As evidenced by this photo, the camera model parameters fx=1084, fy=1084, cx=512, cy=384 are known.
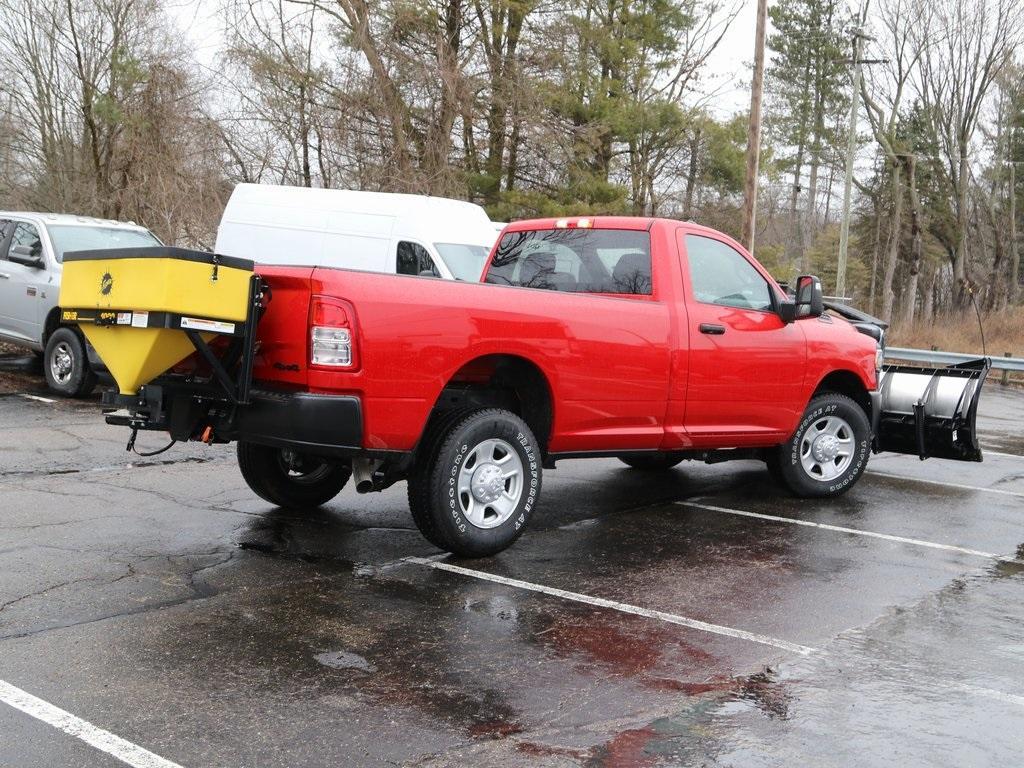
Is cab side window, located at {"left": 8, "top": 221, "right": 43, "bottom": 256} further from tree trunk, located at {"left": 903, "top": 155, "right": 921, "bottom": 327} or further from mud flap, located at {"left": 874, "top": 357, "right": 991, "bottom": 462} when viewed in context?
tree trunk, located at {"left": 903, "top": 155, "right": 921, "bottom": 327}

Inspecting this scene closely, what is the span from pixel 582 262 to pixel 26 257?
8.27 m

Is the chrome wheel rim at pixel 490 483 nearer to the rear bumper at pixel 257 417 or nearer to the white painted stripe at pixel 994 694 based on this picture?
the rear bumper at pixel 257 417

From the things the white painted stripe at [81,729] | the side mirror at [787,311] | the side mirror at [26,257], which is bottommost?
the white painted stripe at [81,729]

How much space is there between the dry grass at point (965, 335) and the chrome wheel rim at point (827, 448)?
24483mm

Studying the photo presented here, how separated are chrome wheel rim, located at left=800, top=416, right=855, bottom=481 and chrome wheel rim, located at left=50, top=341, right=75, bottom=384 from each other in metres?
8.33

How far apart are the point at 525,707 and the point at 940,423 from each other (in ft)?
20.4

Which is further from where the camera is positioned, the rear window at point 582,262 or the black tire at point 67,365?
the black tire at point 67,365

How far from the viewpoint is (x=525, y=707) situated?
4.06 metres

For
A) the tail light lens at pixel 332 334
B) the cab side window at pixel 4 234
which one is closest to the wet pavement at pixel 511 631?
the tail light lens at pixel 332 334

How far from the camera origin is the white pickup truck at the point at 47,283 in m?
12.3

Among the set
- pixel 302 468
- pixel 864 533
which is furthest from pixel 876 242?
pixel 302 468

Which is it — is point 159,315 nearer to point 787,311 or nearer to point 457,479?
point 457,479

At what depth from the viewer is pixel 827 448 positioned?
27.7 ft

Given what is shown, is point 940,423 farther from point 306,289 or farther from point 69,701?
point 69,701
